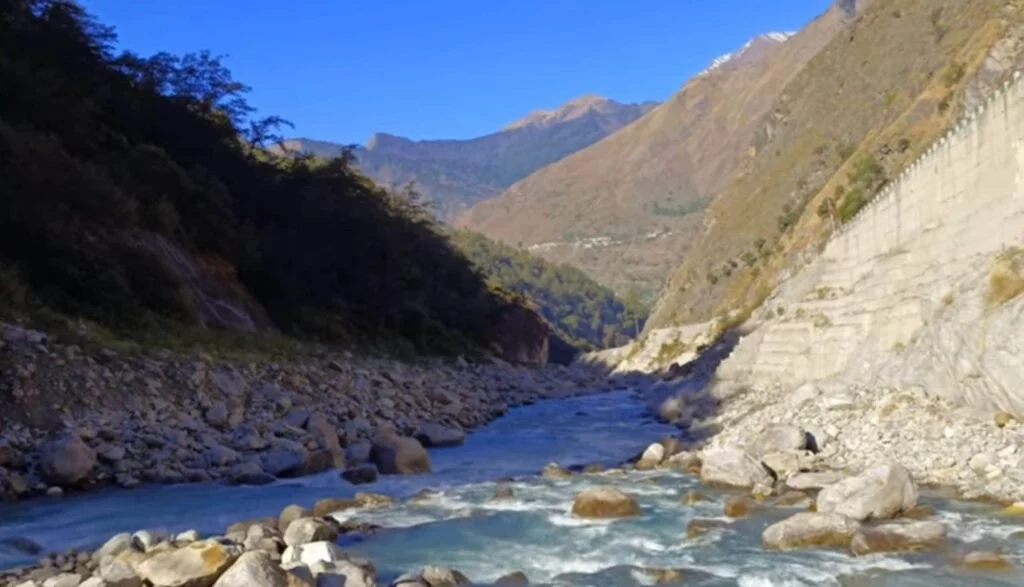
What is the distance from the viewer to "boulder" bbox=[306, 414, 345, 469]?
2050 cm

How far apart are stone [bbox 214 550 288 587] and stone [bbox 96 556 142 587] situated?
1.07m

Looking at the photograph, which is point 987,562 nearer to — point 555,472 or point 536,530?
point 536,530

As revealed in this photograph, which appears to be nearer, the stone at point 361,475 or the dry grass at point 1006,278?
the dry grass at point 1006,278

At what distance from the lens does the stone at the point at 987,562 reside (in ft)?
36.6

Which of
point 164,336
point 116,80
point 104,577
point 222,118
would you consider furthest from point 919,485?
point 222,118

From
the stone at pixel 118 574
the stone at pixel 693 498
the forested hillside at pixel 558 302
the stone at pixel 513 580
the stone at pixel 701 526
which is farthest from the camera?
the forested hillside at pixel 558 302

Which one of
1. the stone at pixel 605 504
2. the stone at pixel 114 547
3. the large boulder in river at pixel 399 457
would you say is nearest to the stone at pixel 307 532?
the stone at pixel 114 547

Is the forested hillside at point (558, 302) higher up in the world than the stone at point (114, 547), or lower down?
higher up

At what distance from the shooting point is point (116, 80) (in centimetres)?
4038

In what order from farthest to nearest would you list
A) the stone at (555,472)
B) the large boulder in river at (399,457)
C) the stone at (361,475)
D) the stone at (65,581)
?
the large boulder in river at (399,457), the stone at (555,472), the stone at (361,475), the stone at (65,581)

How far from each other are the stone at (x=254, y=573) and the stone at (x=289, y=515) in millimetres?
3986

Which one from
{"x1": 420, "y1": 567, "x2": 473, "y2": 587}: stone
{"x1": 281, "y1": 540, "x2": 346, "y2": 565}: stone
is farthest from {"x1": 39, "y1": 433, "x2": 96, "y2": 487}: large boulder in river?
{"x1": 420, "y1": 567, "x2": 473, "y2": 587}: stone

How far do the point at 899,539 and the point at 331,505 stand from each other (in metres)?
8.75

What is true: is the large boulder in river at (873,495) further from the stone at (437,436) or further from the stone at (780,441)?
the stone at (437,436)
